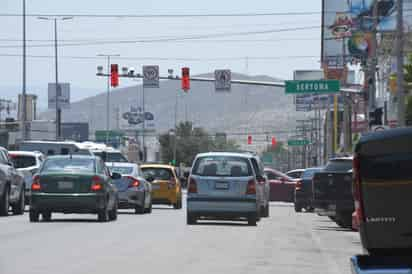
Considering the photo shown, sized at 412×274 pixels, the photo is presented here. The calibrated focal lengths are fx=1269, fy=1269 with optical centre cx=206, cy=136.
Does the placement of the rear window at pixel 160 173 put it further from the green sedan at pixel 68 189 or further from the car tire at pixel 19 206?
the green sedan at pixel 68 189

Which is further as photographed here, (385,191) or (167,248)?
(167,248)

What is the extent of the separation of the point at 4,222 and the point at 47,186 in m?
1.33

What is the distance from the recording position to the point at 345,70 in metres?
87.2

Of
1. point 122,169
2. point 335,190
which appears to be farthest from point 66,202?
point 122,169

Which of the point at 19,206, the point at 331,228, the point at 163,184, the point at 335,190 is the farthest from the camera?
the point at 163,184

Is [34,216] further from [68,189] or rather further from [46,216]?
[68,189]

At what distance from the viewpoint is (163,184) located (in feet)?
Result: 148

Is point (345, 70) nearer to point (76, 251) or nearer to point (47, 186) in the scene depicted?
point (47, 186)

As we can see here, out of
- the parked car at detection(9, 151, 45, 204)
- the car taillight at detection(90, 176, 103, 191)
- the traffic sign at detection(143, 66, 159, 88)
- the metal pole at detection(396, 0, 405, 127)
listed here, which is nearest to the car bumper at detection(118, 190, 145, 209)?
the parked car at detection(9, 151, 45, 204)

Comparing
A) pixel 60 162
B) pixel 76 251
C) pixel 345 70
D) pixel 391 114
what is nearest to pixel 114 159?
pixel 391 114

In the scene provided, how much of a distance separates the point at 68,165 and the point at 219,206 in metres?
3.78

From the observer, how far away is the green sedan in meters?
30.0

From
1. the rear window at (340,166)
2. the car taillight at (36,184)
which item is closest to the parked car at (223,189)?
the rear window at (340,166)

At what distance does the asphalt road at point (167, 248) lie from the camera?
18047 mm
